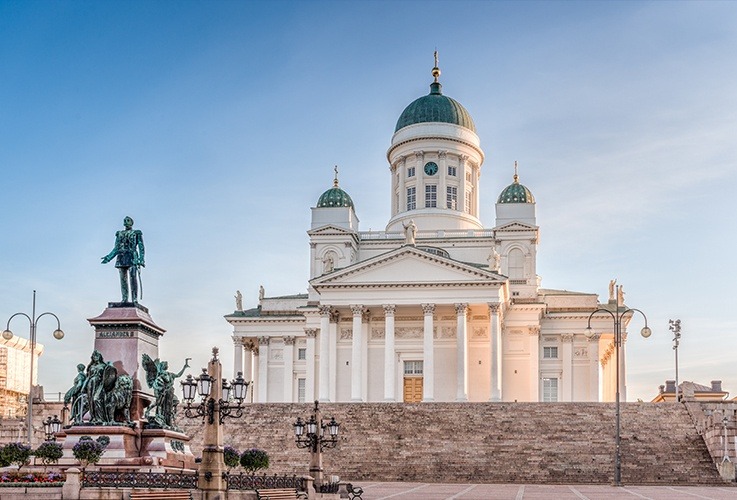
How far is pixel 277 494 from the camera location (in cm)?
2311

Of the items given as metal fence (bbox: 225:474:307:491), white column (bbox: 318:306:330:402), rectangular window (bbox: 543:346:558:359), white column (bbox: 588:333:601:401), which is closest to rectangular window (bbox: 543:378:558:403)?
rectangular window (bbox: 543:346:558:359)

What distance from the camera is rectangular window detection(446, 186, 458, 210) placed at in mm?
79250

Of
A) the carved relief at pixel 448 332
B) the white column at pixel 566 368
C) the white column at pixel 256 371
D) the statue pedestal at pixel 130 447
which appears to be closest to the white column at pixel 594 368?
the white column at pixel 566 368

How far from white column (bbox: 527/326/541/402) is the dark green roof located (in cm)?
1875

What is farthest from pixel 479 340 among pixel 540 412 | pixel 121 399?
pixel 121 399

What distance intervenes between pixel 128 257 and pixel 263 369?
52228mm

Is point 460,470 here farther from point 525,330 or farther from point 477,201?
point 477,201

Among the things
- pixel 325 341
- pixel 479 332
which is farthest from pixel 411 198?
pixel 325 341

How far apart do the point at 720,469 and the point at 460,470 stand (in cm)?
1073

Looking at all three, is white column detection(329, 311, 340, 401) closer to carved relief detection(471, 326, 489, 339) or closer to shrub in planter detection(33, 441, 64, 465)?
carved relief detection(471, 326, 489, 339)

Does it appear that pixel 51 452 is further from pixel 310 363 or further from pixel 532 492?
pixel 310 363

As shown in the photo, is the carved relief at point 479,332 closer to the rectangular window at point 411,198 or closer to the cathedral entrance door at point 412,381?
the cathedral entrance door at point 412,381

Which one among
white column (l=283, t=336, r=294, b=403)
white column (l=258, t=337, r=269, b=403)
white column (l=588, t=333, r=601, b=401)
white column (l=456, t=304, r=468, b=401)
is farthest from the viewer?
white column (l=258, t=337, r=269, b=403)

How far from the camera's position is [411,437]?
164 feet
